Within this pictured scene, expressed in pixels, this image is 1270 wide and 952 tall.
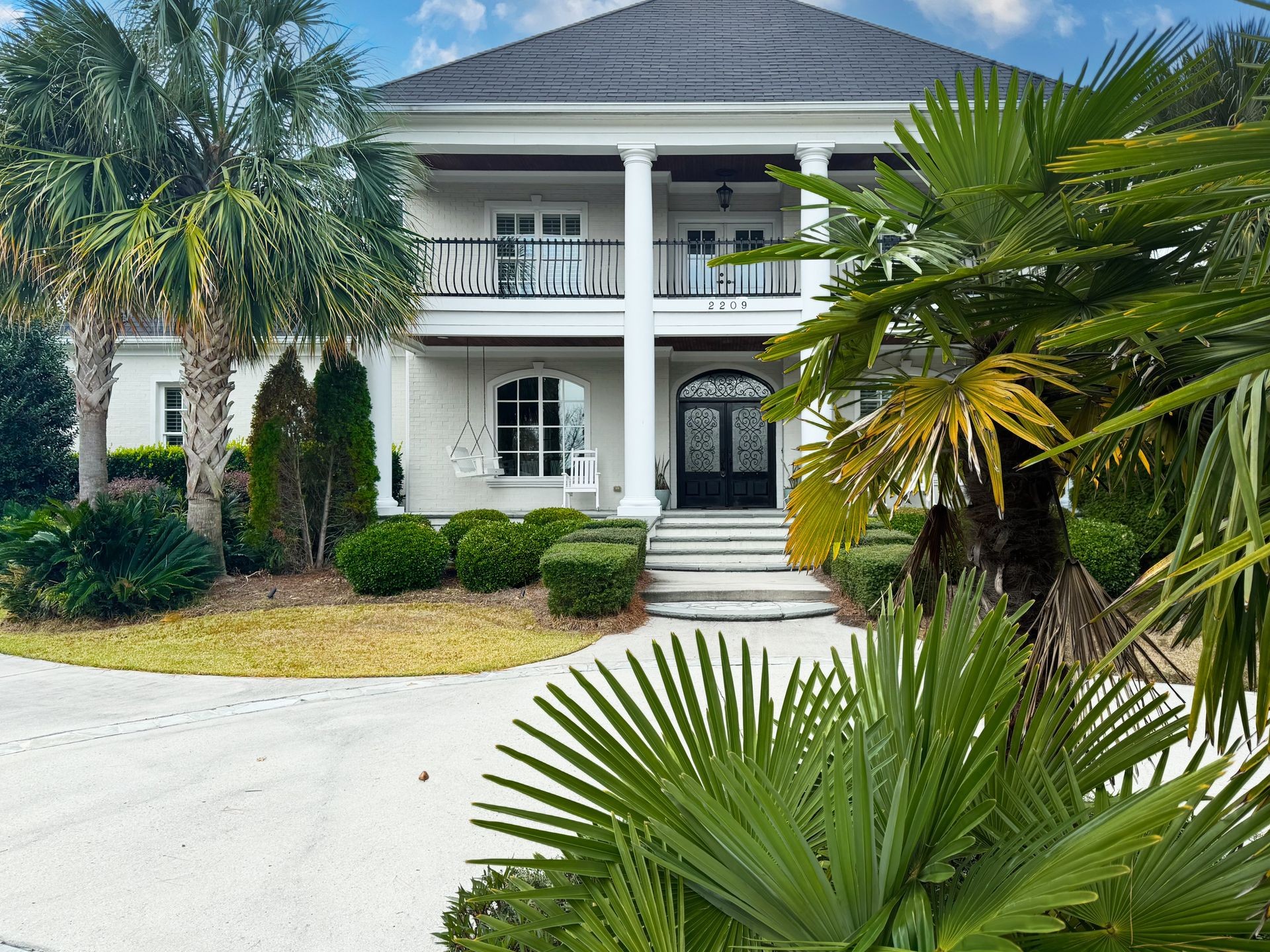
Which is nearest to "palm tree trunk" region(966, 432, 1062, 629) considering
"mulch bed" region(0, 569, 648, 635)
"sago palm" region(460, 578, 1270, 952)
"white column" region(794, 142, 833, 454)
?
"sago palm" region(460, 578, 1270, 952)

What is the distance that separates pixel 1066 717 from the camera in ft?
5.10

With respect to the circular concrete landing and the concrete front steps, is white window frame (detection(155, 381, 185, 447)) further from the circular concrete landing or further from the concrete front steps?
the circular concrete landing

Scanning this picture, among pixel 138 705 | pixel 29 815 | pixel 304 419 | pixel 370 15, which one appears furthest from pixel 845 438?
pixel 370 15

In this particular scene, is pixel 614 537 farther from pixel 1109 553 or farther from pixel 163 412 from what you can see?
pixel 163 412

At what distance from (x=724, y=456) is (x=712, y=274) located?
344 cm

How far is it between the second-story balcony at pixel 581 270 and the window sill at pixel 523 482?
337cm

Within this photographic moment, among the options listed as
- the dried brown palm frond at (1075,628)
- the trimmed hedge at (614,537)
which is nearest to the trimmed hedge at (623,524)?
the trimmed hedge at (614,537)

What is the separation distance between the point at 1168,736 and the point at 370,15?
9046cm

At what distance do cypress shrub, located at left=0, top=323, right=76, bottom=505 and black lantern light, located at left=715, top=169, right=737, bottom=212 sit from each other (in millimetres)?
11464

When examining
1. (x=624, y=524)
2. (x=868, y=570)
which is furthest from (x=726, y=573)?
(x=868, y=570)

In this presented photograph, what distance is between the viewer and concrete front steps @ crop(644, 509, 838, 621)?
8641mm

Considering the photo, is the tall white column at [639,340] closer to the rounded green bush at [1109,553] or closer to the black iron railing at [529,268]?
the black iron railing at [529,268]

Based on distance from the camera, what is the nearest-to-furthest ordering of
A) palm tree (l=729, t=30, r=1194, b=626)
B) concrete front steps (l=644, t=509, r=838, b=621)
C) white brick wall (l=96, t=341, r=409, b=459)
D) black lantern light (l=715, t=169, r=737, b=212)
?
palm tree (l=729, t=30, r=1194, b=626)
concrete front steps (l=644, t=509, r=838, b=621)
black lantern light (l=715, t=169, r=737, b=212)
white brick wall (l=96, t=341, r=409, b=459)

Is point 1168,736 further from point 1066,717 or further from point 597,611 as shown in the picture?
point 597,611
